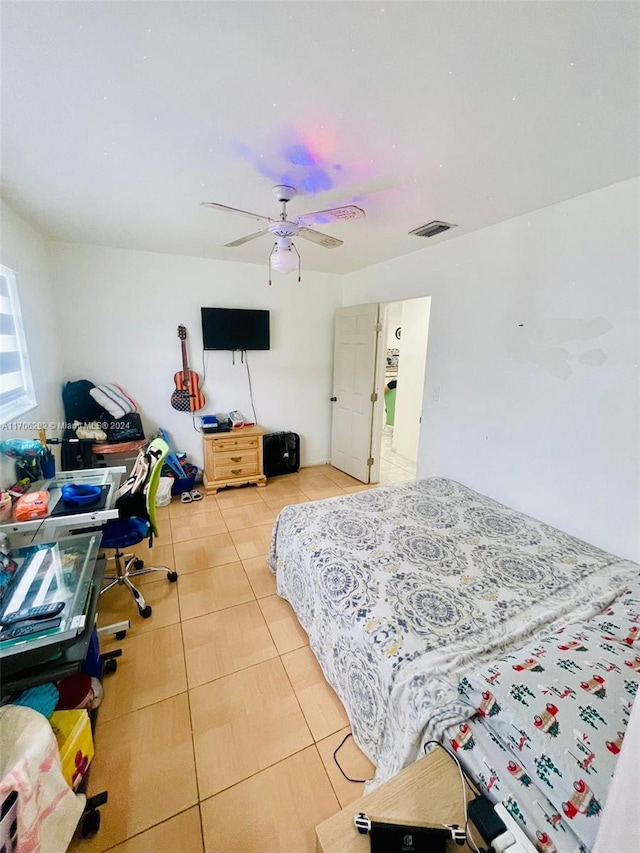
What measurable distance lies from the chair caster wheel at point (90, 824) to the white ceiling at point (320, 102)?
98.8 inches

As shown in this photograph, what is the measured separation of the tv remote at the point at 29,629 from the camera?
41.6 inches

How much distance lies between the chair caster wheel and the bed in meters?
0.96

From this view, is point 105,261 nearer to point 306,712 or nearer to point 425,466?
point 425,466

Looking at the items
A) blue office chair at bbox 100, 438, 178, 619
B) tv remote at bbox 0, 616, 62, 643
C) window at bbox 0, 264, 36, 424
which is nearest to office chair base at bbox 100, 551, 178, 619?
blue office chair at bbox 100, 438, 178, 619

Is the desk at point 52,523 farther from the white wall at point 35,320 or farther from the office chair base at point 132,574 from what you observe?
the office chair base at point 132,574

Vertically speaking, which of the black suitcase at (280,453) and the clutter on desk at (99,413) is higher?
the clutter on desk at (99,413)

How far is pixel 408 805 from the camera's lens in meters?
0.87

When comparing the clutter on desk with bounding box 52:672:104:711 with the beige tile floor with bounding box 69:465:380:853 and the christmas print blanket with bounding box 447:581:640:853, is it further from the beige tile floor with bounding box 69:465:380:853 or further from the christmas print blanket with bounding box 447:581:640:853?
the christmas print blanket with bounding box 447:581:640:853

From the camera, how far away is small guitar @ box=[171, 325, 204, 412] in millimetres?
3797

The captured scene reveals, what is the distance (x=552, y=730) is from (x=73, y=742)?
1.53m

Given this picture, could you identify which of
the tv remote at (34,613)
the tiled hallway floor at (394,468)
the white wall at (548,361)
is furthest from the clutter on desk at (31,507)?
the tiled hallway floor at (394,468)

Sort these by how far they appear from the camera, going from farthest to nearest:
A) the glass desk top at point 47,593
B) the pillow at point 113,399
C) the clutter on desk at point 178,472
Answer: the clutter on desk at point 178,472
the pillow at point 113,399
the glass desk top at point 47,593

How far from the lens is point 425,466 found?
11.2 ft

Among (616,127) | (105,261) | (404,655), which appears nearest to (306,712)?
(404,655)
